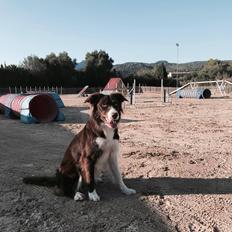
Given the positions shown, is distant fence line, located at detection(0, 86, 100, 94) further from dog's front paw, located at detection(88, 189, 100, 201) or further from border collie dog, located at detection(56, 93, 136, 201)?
dog's front paw, located at detection(88, 189, 100, 201)

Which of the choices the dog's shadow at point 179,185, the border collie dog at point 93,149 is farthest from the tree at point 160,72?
the border collie dog at point 93,149

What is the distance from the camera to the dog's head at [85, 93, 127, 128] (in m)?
4.80

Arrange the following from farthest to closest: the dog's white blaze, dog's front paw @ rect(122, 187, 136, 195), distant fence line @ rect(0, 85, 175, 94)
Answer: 1. distant fence line @ rect(0, 85, 175, 94)
2. dog's front paw @ rect(122, 187, 136, 195)
3. the dog's white blaze

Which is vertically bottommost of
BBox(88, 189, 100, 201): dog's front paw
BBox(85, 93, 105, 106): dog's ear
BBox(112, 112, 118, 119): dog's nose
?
BBox(88, 189, 100, 201): dog's front paw

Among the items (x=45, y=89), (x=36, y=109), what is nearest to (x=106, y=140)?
(x=36, y=109)

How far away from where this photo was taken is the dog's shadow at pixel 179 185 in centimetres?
542

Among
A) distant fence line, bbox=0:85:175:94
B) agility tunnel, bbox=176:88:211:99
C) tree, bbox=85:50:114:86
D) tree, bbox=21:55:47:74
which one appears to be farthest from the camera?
tree, bbox=85:50:114:86

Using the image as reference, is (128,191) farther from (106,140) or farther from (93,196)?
(106,140)

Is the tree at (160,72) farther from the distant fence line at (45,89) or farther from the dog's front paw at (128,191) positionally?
the dog's front paw at (128,191)

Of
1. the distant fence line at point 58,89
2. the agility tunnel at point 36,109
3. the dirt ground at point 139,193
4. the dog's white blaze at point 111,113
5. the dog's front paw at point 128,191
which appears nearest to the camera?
the dirt ground at point 139,193

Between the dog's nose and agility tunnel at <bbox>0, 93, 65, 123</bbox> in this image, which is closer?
the dog's nose

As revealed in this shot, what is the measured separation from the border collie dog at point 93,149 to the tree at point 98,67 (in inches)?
2263

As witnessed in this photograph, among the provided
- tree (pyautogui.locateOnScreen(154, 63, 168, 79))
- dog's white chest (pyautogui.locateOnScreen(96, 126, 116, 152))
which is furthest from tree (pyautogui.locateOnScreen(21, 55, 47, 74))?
dog's white chest (pyautogui.locateOnScreen(96, 126, 116, 152))

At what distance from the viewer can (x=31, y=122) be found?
14.6 m
